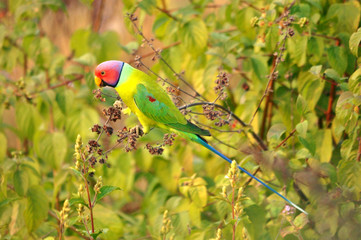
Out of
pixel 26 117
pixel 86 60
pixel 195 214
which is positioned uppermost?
pixel 86 60

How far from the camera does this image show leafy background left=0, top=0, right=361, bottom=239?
53.5 inches

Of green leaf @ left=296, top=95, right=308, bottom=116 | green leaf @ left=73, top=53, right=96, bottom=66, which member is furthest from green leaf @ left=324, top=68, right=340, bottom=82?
green leaf @ left=73, top=53, right=96, bottom=66

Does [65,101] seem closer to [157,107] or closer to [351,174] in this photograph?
[157,107]

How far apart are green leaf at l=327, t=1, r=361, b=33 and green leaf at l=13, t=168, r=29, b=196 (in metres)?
1.24

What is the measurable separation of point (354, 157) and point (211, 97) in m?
0.69

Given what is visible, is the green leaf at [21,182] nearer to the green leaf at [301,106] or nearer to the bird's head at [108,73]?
the bird's head at [108,73]

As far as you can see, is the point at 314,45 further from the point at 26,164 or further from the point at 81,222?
the point at 26,164

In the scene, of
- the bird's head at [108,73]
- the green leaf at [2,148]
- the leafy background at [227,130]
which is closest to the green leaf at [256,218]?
the leafy background at [227,130]

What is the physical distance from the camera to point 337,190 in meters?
1.40

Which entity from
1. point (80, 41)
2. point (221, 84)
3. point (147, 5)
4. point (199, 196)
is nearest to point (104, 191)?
point (221, 84)

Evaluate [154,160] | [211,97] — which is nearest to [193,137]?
[211,97]

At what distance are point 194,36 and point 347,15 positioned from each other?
61cm

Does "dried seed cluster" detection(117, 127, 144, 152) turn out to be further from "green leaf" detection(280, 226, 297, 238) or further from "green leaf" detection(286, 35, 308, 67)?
"green leaf" detection(286, 35, 308, 67)

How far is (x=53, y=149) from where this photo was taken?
2.17 metres
